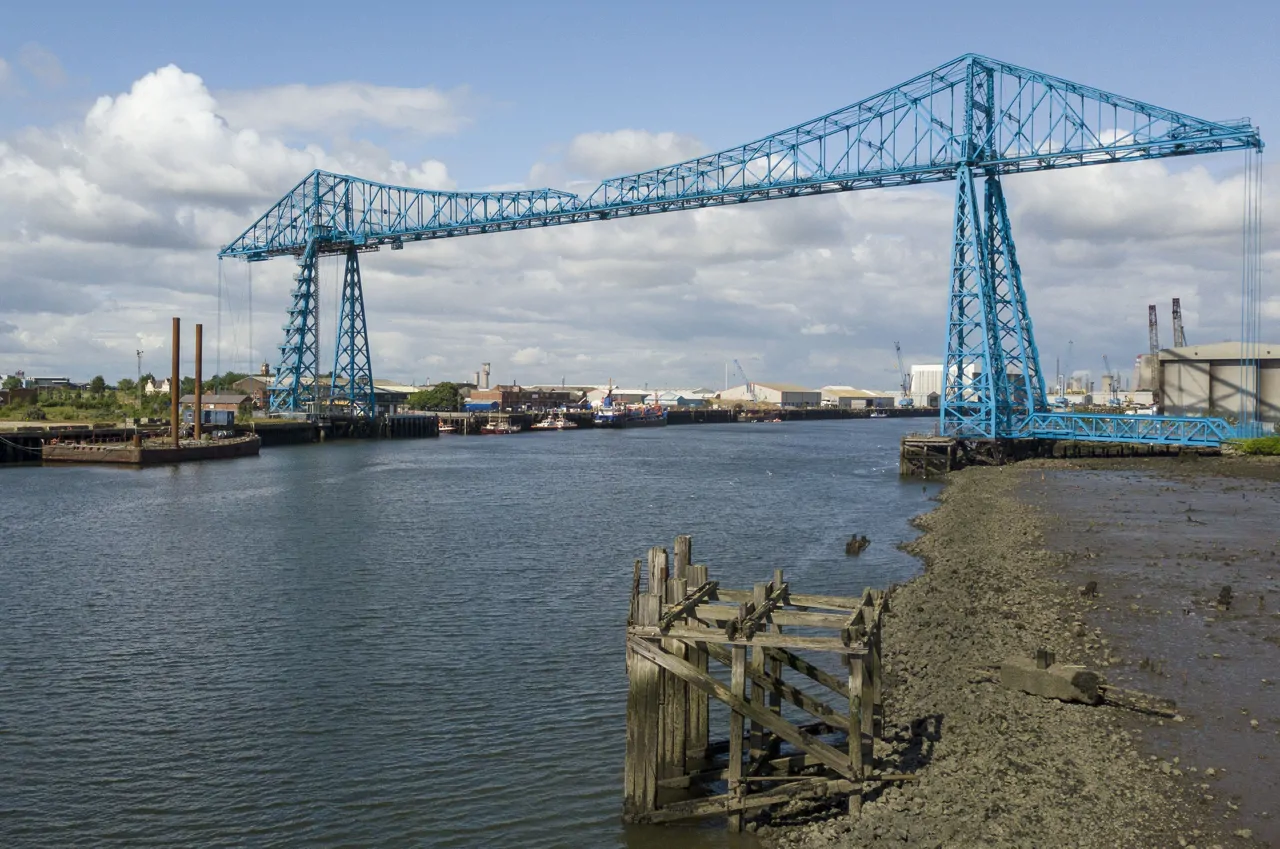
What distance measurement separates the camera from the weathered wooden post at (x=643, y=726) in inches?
429

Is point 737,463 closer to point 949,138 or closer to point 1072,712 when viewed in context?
point 949,138

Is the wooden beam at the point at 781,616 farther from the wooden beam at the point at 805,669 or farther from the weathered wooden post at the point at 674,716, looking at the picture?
the wooden beam at the point at 805,669

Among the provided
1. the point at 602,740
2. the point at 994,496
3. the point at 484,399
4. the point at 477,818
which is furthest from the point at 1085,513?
the point at 484,399

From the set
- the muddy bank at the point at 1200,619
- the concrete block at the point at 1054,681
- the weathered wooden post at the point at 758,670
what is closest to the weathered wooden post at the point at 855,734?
the weathered wooden post at the point at 758,670

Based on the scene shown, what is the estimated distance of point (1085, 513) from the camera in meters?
31.3

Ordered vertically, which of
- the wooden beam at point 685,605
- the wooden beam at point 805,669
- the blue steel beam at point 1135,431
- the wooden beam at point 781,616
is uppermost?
the blue steel beam at point 1135,431

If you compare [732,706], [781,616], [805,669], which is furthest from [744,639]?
[805,669]

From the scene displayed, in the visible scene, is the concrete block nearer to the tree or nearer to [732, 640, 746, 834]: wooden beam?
[732, 640, 746, 834]: wooden beam

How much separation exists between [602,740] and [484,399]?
513ft

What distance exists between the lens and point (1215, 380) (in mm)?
62906

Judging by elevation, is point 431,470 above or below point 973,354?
below

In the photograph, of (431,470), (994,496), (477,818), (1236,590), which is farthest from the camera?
(431,470)

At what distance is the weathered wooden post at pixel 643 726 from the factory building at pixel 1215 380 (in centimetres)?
5883

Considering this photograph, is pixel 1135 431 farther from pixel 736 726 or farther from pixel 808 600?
pixel 736 726
